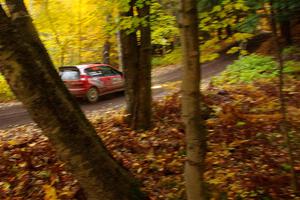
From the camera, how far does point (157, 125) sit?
875cm

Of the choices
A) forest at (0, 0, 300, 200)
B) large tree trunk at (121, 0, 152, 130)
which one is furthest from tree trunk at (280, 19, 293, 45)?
large tree trunk at (121, 0, 152, 130)

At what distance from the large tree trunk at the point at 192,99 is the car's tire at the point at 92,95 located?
37.7ft

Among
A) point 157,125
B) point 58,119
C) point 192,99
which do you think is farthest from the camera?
point 157,125

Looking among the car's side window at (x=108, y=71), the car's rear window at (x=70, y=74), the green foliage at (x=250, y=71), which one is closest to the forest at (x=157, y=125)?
the green foliage at (x=250, y=71)

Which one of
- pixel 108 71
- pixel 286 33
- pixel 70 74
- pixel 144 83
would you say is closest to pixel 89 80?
pixel 70 74

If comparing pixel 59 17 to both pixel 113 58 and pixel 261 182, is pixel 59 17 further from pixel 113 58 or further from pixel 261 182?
pixel 261 182

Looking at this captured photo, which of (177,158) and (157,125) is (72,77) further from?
(177,158)

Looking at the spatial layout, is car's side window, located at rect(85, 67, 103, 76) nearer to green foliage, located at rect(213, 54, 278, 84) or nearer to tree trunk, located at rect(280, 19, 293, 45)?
green foliage, located at rect(213, 54, 278, 84)

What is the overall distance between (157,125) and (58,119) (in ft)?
15.5

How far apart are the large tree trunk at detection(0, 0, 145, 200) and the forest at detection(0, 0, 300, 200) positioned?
12mm

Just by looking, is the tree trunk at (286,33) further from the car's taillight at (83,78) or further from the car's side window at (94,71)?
the car's taillight at (83,78)

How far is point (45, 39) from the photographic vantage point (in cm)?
1895

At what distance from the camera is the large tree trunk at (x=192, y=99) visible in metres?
3.31

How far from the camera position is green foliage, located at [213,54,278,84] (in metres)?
14.4
